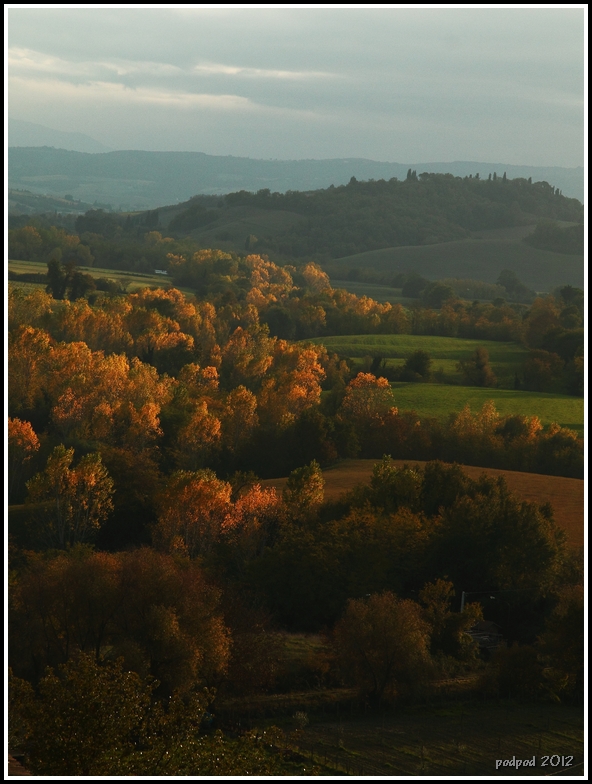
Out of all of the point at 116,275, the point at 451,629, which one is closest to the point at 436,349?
the point at 116,275

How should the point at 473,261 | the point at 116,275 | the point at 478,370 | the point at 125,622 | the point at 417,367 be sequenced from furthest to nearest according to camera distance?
the point at 473,261, the point at 116,275, the point at 417,367, the point at 478,370, the point at 125,622

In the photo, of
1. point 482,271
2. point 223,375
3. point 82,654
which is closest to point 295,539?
point 82,654

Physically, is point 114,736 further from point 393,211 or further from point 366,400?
point 393,211

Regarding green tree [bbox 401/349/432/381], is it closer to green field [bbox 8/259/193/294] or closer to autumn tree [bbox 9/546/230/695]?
green field [bbox 8/259/193/294]

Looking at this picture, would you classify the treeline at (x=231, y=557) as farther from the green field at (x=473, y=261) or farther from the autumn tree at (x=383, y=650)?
the green field at (x=473, y=261)

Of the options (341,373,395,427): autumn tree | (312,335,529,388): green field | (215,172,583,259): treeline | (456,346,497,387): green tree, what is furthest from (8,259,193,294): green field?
(215,172,583,259): treeline

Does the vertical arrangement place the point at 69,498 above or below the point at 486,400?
below
